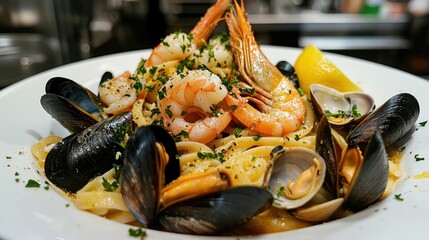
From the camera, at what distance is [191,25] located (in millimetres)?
7422

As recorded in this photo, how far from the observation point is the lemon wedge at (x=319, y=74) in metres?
3.48

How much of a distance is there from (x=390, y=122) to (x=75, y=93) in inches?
86.9

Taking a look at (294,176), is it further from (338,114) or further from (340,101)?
(340,101)

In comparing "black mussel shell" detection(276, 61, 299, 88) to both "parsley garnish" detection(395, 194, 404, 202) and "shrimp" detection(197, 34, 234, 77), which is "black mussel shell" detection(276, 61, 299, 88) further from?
"parsley garnish" detection(395, 194, 404, 202)

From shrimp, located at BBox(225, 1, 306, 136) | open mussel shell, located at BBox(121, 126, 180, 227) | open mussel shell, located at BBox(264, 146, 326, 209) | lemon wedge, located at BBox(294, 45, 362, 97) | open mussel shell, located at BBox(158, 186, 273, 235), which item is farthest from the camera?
lemon wedge, located at BBox(294, 45, 362, 97)

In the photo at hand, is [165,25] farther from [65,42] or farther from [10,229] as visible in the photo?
[10,229]

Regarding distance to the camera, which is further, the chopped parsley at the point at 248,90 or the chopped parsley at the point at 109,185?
the chopped parsley at the point at 248,90

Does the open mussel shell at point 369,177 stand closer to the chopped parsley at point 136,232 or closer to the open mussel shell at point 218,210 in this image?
the open mussel shell at point 218,210

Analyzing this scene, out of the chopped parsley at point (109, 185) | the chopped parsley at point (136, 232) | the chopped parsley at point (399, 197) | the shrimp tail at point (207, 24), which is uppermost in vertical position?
the shrimp tail at point (207, 24)

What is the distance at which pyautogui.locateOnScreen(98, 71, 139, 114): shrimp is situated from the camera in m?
3.03

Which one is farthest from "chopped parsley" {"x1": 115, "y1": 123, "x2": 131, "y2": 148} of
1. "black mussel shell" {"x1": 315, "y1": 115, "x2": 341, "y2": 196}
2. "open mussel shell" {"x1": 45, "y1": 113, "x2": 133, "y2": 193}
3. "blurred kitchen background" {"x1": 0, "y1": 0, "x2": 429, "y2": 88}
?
"blurred kitchen background" {"x1": 0, "y1": 0, "x2": 429, "y2": 88}

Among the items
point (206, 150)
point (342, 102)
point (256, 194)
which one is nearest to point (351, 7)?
point (342, 102)

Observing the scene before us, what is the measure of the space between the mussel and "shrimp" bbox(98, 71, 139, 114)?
0.95 metres

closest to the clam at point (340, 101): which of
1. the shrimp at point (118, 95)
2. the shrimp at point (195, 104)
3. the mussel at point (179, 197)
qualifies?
the shrimp at point (195, 104)
